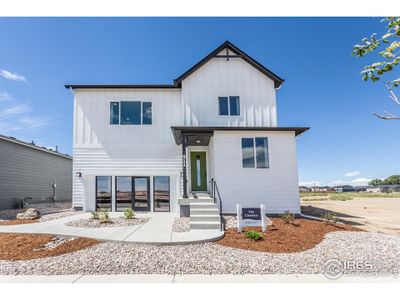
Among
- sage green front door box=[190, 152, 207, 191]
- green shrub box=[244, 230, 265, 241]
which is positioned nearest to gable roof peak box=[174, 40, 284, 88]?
sage green front door box=[190, 152, 207, 191]

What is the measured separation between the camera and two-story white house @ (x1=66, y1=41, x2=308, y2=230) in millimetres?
13633

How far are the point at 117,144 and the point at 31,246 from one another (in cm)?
782

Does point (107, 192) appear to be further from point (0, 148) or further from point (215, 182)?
point (0, 148)

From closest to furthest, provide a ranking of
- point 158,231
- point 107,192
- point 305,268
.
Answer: point 305,268
point 158,231
point 107,192

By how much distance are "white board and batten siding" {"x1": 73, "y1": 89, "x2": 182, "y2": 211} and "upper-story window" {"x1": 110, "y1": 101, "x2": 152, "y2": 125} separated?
0.77ft

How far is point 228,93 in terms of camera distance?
13.9m

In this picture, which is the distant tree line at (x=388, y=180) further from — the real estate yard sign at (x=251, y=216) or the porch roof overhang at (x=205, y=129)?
the real estate yard sign at (x=251, y=216)

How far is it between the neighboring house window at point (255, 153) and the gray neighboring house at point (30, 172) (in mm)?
15365

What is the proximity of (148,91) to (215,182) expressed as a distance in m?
6.90

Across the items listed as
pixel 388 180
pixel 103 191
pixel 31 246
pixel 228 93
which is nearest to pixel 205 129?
pixel 228 93

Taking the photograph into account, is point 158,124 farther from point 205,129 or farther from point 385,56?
point 385,56

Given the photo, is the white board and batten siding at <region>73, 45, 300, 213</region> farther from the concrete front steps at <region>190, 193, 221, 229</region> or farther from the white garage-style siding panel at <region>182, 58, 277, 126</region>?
the concrete front steps at <region>190, 193, 221, 229</region>
